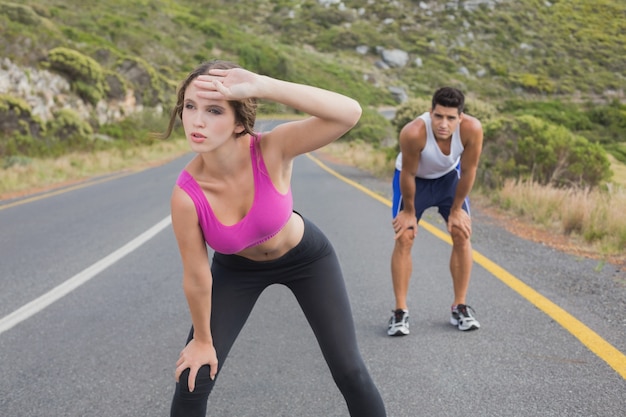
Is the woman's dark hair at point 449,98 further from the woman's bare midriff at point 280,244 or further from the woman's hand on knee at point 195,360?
the woman's hand on knee at point 195,360

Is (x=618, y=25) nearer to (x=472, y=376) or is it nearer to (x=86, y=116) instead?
(x=472, y=376)

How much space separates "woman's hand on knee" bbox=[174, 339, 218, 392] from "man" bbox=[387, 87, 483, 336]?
218 cm

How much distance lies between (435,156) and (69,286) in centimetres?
350

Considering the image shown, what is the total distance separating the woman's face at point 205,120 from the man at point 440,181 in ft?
7.90

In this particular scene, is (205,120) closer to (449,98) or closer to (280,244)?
(280,244)

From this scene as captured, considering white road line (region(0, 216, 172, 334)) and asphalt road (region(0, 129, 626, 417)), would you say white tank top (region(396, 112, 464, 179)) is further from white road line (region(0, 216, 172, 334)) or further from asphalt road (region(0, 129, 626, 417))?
white road line (region(0, 216, 172, 334))

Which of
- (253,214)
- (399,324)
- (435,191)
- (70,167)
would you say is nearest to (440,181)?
(435,191)

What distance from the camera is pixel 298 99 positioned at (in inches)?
81.5

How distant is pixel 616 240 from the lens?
727cm

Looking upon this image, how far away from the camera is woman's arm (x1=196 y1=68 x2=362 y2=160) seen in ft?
6.64

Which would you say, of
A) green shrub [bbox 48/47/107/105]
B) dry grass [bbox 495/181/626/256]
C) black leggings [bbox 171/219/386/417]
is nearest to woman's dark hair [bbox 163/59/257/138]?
black leggings [bbox 171/219/386/417]

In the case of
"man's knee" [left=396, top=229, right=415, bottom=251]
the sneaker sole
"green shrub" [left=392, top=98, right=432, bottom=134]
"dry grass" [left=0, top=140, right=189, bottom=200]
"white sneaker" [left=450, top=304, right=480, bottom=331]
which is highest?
"man's knee" [left=396, top=229, right=415, bottom=251]

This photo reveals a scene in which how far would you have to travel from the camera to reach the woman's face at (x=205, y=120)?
2148mm

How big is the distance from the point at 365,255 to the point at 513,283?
6.07 feet
